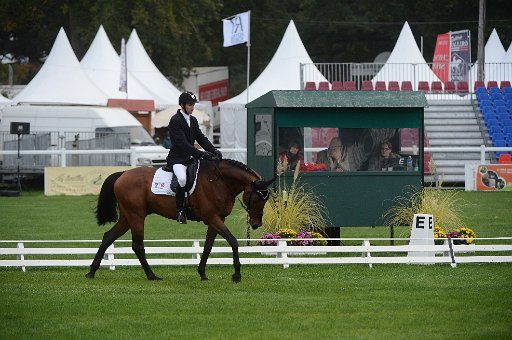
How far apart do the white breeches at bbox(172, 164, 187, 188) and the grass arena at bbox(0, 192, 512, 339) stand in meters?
1.31

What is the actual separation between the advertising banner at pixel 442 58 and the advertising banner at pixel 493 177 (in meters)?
12.3

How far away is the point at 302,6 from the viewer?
7694cm

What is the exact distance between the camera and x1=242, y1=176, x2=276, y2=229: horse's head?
50.2 ft

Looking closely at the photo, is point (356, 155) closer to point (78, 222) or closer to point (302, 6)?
point (78, 222)

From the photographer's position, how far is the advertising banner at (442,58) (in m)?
45.8

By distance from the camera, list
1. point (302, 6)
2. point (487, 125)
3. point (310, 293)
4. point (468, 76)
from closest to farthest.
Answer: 1. point (310, 293)
2. point (487, 125)
3. point (468, 76)
4. point (302, 6)

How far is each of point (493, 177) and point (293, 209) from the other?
1645cm

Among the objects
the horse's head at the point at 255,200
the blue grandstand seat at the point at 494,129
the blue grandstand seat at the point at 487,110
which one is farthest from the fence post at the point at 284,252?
the blue grandstand seat at the point at 487,110

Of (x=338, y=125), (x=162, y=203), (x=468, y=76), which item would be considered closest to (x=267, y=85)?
(x=468, y=76)

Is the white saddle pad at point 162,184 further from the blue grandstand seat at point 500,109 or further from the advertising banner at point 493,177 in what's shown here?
the blue grandstand seat at point 500,109

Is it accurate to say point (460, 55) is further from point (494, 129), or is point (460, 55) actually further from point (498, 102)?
point (494, 129)

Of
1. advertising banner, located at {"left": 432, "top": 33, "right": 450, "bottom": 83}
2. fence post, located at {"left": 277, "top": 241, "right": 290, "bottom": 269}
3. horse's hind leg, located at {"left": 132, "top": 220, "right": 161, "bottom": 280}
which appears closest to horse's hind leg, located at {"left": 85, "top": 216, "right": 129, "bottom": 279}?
horse's hind leg, located at {"left": 132, "top": 220, "right": 161, "bottom": 280}

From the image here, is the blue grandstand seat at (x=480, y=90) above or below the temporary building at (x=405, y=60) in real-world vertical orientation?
below

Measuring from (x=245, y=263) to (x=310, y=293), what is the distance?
9.05 feet
